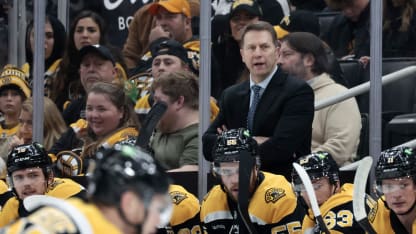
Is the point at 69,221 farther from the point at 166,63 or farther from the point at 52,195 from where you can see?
the point at 166,63

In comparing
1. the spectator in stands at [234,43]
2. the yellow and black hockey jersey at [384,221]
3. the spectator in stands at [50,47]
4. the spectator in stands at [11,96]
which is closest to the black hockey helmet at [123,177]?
the yellow and black hockey jersey at [384,221]

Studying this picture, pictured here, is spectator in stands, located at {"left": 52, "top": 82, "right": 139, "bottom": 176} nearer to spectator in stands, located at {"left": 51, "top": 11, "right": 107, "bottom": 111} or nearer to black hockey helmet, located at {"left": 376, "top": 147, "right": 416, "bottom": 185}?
spectator in stands, located at {"left": 51, "top": 11, "right": 107, "bottom": 111}

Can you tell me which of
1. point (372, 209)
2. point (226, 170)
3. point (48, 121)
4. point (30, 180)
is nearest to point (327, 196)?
point (372, 209)

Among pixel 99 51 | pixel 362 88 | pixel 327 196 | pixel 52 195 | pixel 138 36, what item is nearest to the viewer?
pixel 327 196

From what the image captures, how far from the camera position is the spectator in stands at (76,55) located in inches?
298

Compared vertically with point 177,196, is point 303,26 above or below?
above

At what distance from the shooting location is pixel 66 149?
7.18 m

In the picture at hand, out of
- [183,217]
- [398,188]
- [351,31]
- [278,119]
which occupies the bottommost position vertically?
[183,217]

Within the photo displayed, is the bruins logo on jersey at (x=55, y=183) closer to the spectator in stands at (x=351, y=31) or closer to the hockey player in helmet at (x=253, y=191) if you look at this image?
the hockey player in helmet at (x=253, y=191)

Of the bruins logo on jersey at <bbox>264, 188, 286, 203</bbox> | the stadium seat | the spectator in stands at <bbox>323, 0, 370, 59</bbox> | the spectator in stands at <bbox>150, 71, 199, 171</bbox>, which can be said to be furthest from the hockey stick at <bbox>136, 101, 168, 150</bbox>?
the stadium seat

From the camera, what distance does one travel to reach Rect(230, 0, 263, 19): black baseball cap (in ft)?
23.7

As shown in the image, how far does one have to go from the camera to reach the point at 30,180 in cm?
658

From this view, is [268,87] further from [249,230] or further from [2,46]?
[2,46]

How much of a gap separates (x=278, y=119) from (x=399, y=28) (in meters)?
0.96
